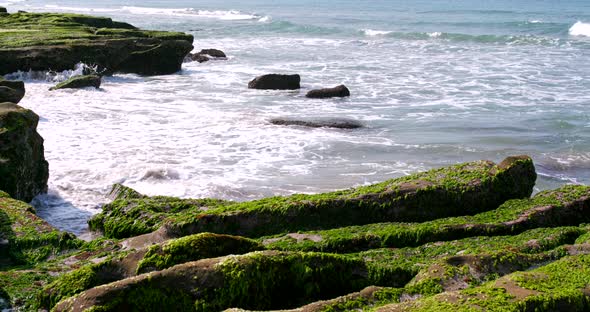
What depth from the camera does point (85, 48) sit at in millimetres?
27172

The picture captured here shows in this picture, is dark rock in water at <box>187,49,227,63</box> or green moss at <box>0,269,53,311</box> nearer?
green moss at <box>0,269,53,311</box>

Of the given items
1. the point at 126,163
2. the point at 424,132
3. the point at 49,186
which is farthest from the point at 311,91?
the point at 49,186

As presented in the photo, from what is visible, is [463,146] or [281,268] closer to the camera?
[281,268]

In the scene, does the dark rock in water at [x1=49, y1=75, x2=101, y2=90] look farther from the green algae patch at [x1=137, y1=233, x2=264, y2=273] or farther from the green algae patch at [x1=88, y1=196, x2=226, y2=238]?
the green algae patch at [x1=137, y1=233, x2=264, y2=273]

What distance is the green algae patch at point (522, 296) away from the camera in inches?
173

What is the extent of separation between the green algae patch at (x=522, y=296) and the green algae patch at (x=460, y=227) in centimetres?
158

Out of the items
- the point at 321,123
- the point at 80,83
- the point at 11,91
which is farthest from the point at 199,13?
the point at 321,123

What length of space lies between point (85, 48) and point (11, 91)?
34.4 feet

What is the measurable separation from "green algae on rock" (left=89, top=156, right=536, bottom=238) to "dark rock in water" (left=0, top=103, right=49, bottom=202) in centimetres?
232

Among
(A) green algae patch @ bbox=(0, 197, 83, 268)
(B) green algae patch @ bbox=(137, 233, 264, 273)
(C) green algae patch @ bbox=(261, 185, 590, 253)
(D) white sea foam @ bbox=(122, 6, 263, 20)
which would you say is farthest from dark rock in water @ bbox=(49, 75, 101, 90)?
(D) white sea foam @ bbox=(122, 6, 263, 20)

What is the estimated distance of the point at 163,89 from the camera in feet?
80.3

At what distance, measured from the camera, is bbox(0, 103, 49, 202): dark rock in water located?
31.8ft

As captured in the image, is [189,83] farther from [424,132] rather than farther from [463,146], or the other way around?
[463,146]

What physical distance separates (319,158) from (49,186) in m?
6.06
